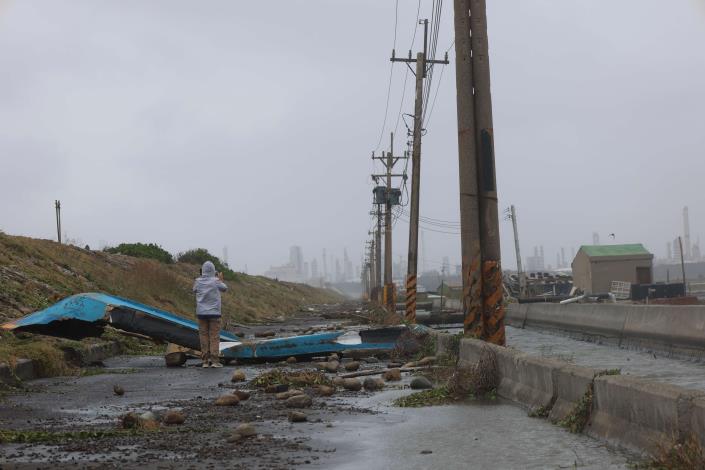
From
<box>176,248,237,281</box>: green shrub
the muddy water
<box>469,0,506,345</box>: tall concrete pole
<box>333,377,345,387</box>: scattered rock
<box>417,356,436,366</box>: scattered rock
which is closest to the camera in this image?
<box>333,377,345,387</box>: scattered rock

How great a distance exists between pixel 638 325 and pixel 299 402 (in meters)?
10.8

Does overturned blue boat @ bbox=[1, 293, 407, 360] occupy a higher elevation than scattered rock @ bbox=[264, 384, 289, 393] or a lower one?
higher

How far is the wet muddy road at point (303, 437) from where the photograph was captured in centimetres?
592

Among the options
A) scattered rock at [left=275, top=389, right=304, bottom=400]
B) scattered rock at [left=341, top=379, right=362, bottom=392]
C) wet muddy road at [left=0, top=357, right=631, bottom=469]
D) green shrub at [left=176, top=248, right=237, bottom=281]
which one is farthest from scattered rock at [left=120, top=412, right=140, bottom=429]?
green shrub at [left=176, top=248, right=237, bottom=281]

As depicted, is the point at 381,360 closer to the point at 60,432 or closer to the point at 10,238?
the point at 60,432

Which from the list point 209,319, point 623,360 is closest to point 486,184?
point 623,360

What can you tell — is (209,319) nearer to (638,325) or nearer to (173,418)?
(173,418)

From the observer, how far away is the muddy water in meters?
11.7

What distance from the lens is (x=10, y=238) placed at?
24.7 meters

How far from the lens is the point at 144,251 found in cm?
5003

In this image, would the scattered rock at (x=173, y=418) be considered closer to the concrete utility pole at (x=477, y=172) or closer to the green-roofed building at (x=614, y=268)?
the concrete utility pole at (x=477, y=172)

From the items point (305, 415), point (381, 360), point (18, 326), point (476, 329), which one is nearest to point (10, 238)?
point (18, 326)

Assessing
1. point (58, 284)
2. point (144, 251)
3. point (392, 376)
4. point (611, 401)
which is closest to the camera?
point (611, 401)

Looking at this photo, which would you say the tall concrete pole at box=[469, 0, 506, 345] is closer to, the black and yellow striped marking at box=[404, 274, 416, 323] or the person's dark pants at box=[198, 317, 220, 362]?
the person's dark pants at box=[198, 317, 220, 362]
